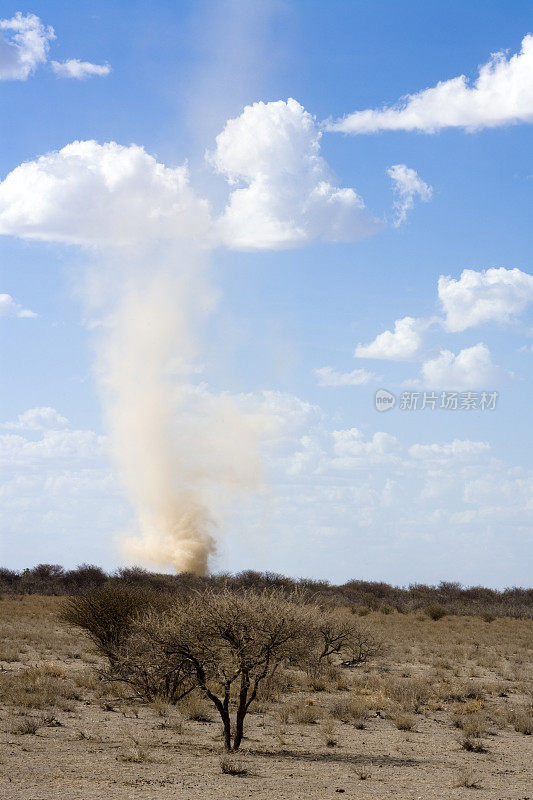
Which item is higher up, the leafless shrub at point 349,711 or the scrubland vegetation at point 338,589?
the scrubland vegetation at point 338,589

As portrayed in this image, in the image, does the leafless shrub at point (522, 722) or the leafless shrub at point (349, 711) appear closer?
the leafless shrub at point (522, 722)

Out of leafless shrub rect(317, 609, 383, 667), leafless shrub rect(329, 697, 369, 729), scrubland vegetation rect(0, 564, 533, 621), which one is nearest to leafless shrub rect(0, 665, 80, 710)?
leafless shrub rect(329, 697, 369, 729)

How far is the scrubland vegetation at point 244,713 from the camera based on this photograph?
11789 millimetres

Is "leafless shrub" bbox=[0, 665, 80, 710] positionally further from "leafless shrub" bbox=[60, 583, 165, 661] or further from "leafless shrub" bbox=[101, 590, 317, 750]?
"leafless shrub" bbox=[101, 590, 317, 750]

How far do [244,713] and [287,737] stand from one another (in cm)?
227

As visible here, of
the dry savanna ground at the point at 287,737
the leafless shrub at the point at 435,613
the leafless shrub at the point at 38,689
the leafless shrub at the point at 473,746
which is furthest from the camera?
the leafless shrub at the point at 435,613

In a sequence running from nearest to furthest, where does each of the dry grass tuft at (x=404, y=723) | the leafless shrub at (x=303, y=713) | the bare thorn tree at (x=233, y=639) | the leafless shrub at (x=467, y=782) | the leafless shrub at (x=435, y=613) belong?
the leafless shrub at (x=467, y=782), the bare thorn tree at (x=233, y=639), the dry grass tuft at (x=404, y=723), the leafless shrub at (x=303, y=713), the leafless shrub at (x=435, y=613)

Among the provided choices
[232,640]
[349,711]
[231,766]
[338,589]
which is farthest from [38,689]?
[338,589]

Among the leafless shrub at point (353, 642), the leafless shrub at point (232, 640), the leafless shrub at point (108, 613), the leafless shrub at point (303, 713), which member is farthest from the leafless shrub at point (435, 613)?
the leafless shrub at point (232, 640)

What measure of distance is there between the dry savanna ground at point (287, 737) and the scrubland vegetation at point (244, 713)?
1.8 inches

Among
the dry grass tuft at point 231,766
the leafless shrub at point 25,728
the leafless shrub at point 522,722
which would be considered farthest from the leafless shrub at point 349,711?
the leafless shrub at point 25,728

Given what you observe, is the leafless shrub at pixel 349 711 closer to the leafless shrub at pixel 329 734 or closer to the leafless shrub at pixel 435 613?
the leafless shrub at pixel 329 734

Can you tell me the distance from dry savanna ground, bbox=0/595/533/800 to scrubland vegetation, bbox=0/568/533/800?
46 millimetres

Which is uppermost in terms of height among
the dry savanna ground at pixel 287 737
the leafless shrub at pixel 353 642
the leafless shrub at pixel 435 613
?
the leafless shrub at pixel 435 613
